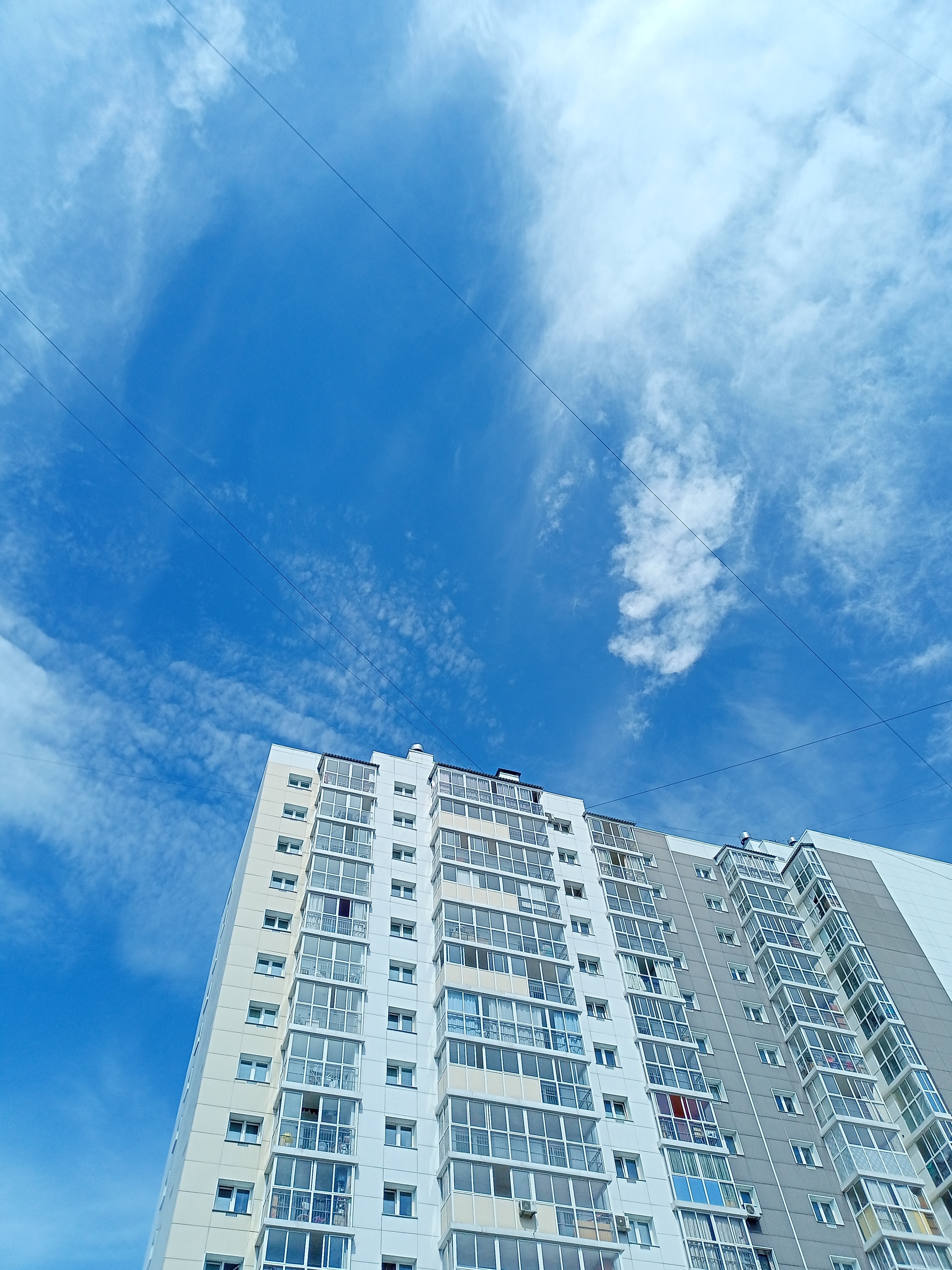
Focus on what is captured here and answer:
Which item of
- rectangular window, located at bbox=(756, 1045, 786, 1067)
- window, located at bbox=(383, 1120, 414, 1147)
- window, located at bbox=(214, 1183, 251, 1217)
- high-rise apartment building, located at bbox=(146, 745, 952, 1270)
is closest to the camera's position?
window, located at bbox=(214, 1183, 251, 1217)

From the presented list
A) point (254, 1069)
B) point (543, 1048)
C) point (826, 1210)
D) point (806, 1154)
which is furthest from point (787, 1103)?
point (254, 1069)

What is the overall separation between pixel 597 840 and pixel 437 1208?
23670 mm

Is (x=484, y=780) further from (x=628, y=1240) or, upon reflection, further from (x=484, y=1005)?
(x=628, y=1240)

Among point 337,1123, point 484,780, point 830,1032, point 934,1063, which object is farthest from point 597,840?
point 337,1123

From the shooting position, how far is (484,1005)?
3866cm

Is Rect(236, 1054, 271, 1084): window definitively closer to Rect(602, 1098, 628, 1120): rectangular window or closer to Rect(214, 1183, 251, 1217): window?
Rect(214, 1183, 251, 1217): window

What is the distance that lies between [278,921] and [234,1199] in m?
11.7

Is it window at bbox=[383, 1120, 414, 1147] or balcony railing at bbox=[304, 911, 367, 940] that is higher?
balcony railing at bbox=[304, 911, 367, 940]

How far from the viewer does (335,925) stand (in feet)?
131

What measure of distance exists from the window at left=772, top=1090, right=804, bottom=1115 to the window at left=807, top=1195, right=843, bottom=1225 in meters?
3.63

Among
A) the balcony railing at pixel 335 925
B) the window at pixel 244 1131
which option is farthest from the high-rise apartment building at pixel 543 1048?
the balcony railing at pixel 335 925

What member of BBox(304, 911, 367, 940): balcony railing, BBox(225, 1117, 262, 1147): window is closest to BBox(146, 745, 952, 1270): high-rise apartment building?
BBox(225, 1117, 262, 1147): window

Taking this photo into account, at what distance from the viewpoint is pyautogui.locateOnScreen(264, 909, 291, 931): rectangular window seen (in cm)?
4056

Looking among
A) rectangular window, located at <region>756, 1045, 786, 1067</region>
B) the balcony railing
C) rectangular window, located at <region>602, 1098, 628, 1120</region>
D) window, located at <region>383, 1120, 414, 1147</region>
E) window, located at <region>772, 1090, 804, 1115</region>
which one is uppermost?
the balcony railing
